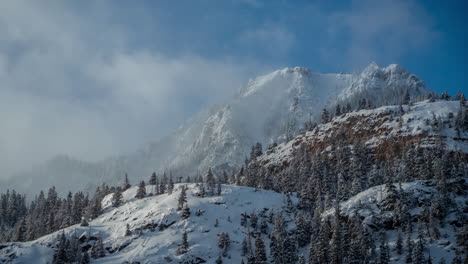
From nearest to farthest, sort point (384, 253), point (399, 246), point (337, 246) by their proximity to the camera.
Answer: point (384, 253)
point (337, 246)
point (399, 246)

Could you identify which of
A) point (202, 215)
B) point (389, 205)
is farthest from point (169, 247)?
point (389, 205)

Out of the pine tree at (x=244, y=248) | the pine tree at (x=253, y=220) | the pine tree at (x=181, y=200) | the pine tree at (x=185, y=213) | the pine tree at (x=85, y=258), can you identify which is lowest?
the pine tree at (x=244, y=248)

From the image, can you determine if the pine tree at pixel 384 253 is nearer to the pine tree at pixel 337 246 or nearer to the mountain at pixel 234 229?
the mountain at pixel 234 229

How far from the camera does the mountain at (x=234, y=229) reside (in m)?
115

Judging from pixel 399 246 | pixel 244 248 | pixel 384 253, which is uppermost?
pixel 244 248

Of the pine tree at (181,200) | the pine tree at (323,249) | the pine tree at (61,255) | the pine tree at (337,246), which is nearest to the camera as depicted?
the pine tree at (337,246)

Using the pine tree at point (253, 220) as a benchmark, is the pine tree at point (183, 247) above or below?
below

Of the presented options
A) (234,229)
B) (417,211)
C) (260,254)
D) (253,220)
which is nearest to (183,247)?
(234,229)

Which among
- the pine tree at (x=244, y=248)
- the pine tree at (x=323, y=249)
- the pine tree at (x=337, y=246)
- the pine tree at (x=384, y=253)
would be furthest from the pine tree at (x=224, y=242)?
the pine tree at (x=384, y=253)

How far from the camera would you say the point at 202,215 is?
147 m

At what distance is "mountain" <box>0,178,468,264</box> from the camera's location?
115m

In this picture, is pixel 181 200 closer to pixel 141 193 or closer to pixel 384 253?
pixel 141 193

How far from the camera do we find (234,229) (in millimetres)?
139500

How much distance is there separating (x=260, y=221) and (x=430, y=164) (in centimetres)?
6840
